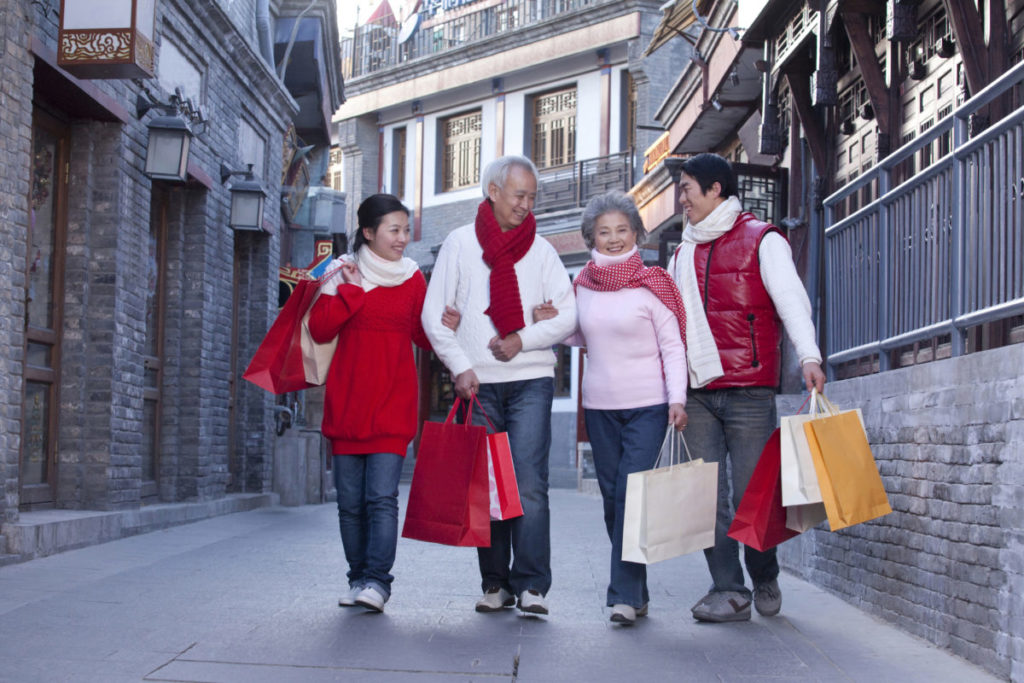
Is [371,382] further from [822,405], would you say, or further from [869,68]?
[869,68]

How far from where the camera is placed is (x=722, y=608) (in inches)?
213

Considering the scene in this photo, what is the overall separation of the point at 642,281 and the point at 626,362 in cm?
35

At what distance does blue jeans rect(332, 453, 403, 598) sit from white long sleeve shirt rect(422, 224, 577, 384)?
566 mm

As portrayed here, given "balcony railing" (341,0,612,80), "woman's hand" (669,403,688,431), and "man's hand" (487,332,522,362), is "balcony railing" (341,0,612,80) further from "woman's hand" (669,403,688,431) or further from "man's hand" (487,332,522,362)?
"woman's hand" (669,403,688,431)

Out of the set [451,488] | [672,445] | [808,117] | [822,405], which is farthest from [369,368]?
[808,117]

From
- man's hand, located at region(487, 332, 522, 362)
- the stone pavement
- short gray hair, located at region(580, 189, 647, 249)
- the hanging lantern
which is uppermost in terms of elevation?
the hanging lantern

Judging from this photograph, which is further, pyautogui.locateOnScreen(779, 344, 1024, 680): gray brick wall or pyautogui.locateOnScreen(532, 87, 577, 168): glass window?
pyautogui.locateOnScreen(532, 87, 577, 168): glass window

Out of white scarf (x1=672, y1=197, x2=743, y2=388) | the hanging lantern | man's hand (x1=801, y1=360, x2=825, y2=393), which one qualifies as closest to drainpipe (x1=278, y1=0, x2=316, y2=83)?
the hanging lantern

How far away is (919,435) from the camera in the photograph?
5.34 meters

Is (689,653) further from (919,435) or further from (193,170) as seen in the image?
(193,170)

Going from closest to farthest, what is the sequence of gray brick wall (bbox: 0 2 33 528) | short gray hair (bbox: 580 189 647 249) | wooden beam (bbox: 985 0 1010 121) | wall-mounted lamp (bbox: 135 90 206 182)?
short gray hair (bbox: 580 189 647 249) → wooden beam (bbox: 985 0 1010 121) → gray brick wall (bbox: 0 2 33 528) → wall-mounted lamp (bbox: 135 90 206 182)

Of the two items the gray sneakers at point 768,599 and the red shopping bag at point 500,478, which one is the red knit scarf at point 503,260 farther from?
the gray sneakers at point 768,599

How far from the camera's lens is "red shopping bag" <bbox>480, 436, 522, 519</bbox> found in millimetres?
5168

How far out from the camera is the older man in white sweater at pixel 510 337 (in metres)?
5.35
